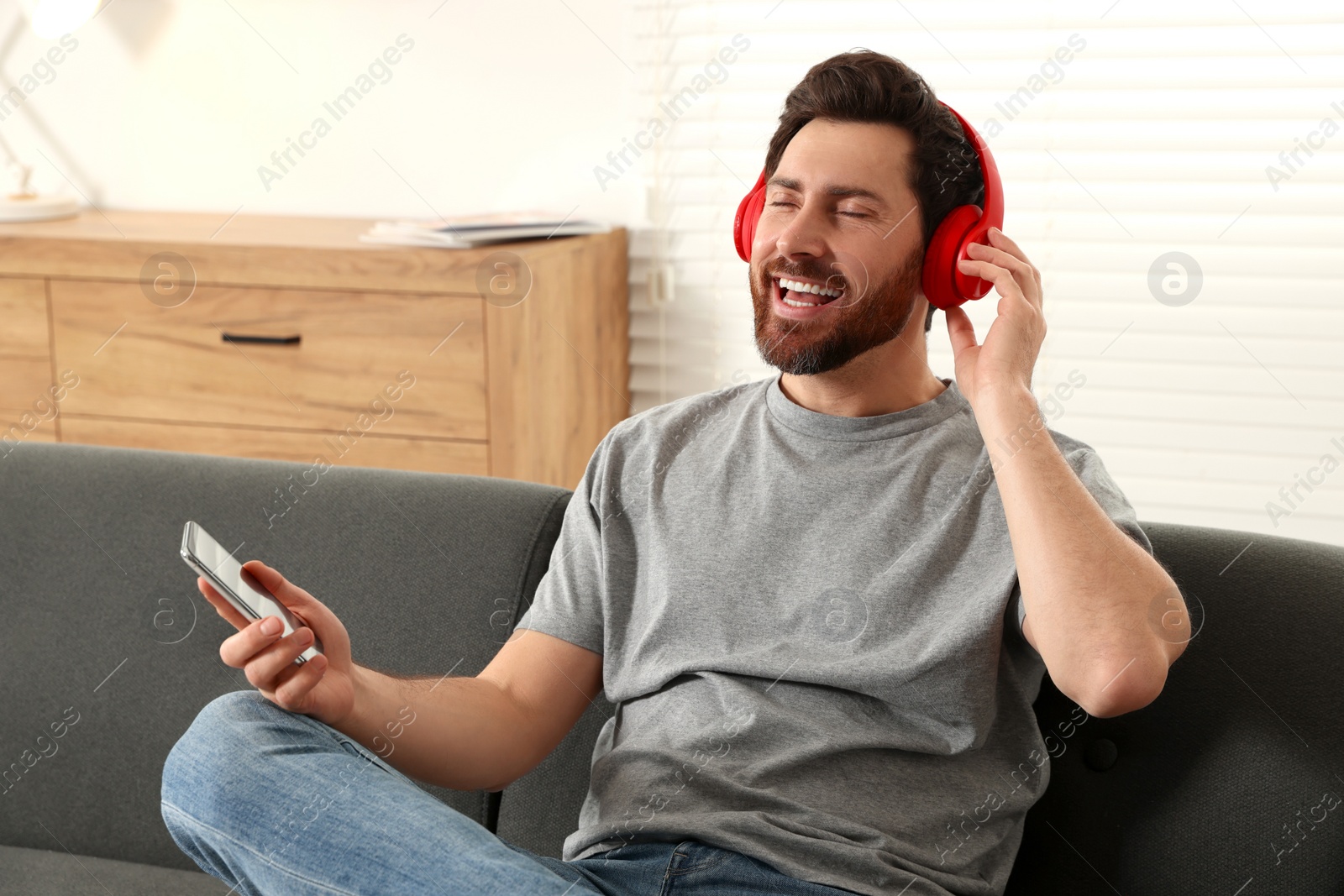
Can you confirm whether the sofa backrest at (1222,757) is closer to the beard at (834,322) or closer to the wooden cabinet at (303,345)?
the beard at (834,322)

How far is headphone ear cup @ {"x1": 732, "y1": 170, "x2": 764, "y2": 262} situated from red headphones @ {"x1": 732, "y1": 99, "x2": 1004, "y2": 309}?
207 mm

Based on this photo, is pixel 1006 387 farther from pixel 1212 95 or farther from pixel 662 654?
pixel 1212 95

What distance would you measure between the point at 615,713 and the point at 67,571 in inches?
29.0

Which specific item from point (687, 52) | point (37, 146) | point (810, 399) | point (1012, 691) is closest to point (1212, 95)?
point (687, 52)

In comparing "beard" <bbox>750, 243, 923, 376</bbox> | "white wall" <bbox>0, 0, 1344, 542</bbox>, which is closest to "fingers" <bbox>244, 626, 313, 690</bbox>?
"beard" <bbox>750, 243, 923, 376</bbox>

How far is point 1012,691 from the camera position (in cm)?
121

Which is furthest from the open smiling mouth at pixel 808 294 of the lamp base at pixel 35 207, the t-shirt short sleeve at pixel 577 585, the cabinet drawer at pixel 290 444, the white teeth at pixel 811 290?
the lamp base at pixel 35 207

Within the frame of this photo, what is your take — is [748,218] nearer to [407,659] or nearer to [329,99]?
[407,659]

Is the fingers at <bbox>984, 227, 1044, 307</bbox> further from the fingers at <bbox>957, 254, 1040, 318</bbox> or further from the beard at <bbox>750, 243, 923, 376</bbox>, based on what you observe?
the beard at <bbox>750, 243, 923, 376</bbox>

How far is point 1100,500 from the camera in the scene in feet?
3.88

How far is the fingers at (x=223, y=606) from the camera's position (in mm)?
1026

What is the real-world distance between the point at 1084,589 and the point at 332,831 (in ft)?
2.17

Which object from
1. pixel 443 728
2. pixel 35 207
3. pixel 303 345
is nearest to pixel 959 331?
pixel 443 728

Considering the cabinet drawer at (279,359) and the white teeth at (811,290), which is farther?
the cabinet drawer at (279,359)
